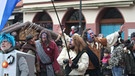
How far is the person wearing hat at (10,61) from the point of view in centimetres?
640

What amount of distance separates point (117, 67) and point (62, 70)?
2315 mm

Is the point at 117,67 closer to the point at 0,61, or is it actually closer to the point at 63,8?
the point at 0,61

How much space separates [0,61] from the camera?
6547mm

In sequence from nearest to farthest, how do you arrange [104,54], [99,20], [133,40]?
1. [133,40]
2. [104,54]
3. [99,20]

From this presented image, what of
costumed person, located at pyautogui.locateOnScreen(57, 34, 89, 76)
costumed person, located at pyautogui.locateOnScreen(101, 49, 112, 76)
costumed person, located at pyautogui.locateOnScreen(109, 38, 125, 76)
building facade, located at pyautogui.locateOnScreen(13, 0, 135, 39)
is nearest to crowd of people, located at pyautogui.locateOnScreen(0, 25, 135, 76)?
costumed person, located at pyautogui.locateOnScreen(57, 34, 89, 76)

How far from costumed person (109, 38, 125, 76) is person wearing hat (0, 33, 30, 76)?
4646 millimetres

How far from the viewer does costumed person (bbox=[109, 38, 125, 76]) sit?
10723 mm

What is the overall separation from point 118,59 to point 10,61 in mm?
4918

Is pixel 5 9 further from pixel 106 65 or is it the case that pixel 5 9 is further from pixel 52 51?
pixel 106 65

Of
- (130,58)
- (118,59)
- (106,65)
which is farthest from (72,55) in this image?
(106,65)

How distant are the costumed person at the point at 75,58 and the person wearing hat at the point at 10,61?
5.61 feet

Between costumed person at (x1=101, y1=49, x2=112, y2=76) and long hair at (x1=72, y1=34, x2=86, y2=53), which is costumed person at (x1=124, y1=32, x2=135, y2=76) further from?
long hair at (x1=72, y1=34, x2=86, y2=53)

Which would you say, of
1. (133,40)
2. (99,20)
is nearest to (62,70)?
(133,40)

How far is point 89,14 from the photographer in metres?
22.2
